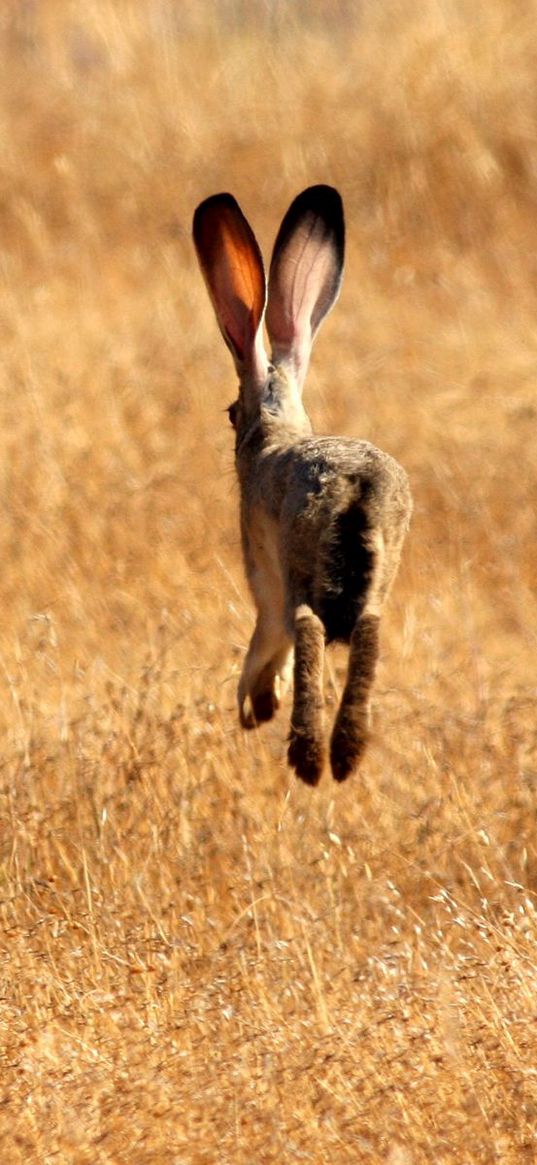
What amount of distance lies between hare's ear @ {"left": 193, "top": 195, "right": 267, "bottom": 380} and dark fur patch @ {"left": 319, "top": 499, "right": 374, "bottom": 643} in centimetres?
157

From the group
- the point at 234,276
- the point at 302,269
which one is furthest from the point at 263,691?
the point at 302,269

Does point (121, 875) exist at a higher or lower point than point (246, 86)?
lower

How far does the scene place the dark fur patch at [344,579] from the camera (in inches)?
202

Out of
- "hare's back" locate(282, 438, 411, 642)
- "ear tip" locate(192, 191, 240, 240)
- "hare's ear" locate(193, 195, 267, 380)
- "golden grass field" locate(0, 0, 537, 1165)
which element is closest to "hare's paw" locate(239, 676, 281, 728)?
"golden grass field" locate(0, 0, 537, 1165)

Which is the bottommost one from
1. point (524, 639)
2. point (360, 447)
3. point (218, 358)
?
point (524, 639)

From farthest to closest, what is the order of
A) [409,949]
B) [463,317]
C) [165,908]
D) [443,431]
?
1. [463,317]
2. [443,431]
3. [165,908]
4. [409,949]

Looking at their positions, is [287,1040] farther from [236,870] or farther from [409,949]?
[236,870]

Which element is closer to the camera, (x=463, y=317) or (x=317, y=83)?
(x=463, y=317)

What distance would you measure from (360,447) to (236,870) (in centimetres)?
162

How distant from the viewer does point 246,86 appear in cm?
1565

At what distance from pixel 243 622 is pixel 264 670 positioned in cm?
204

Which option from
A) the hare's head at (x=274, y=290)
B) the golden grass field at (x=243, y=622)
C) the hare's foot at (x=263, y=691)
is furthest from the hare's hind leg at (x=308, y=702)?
the hare's head at (x=274, y=290)

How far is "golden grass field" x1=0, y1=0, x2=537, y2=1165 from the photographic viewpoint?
15.7 feet

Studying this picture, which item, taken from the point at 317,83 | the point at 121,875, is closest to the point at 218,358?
the point at 317,83
